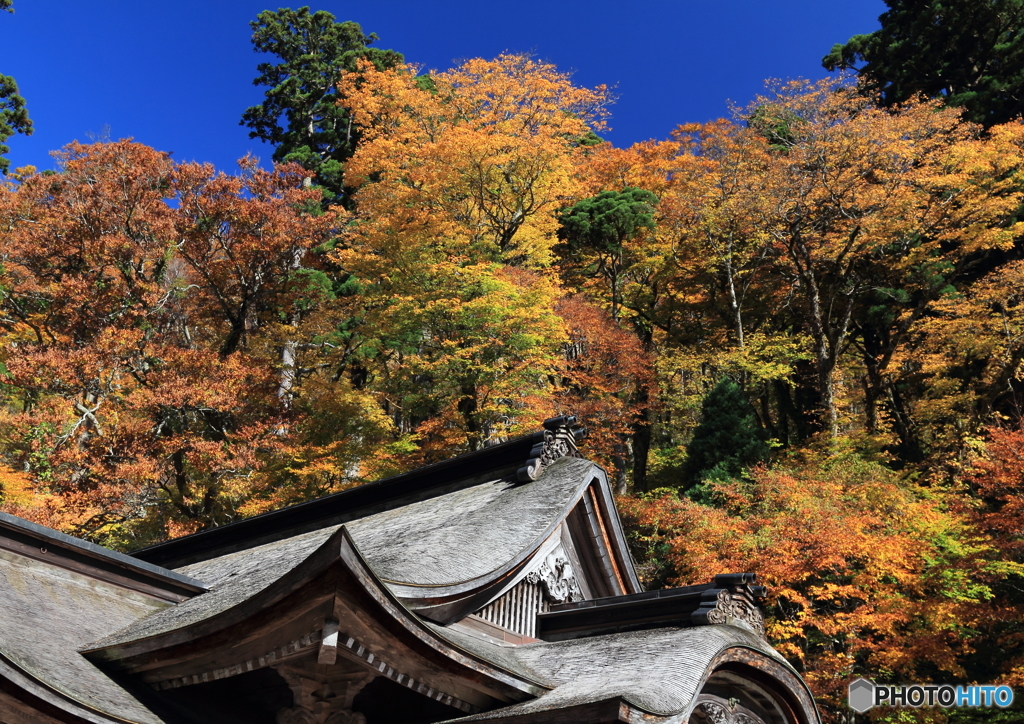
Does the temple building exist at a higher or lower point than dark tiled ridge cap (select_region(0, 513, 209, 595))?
lower

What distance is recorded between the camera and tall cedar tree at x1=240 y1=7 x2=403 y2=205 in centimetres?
3675

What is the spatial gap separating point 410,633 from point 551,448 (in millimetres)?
4584

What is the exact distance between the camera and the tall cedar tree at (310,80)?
3675cm

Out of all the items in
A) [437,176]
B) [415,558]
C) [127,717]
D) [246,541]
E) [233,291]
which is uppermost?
[437,176]

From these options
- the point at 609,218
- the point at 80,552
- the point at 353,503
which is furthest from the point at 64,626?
the point at 609,218

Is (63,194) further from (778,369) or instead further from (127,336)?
(778,369)

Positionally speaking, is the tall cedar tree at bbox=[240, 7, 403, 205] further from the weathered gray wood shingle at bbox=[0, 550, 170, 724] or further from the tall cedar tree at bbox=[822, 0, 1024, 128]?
the weathered gray wood shingle at bbox=[0, 550, 170, 724]

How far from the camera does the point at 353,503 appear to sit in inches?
418

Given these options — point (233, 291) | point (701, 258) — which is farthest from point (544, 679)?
point (701, 258)

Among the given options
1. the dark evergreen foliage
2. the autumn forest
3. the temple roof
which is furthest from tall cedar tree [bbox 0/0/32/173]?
the temple roof

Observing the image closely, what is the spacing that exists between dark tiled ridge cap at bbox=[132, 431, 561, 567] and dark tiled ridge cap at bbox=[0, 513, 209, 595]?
11.2 feet

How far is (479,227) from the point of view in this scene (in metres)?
23.0

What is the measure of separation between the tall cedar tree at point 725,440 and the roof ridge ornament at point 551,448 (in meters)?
11.7

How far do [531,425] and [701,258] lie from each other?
12743mm
